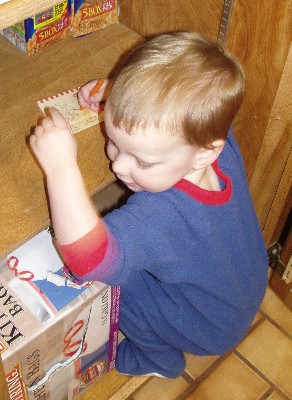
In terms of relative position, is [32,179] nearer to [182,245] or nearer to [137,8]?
[182,245]

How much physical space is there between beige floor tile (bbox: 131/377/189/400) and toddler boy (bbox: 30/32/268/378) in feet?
1.42

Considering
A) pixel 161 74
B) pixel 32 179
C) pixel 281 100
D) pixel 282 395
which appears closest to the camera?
pixel 161 74

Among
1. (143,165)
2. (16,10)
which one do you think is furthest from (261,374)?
(16,10)

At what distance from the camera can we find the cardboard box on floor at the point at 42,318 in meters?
0.99

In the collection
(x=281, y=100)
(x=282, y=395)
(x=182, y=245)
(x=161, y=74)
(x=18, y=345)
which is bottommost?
(x=282, y=395)

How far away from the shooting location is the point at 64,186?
850 mm

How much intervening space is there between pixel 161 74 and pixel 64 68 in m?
0.37

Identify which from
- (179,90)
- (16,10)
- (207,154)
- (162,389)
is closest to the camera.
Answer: (16,10)

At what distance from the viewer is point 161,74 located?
824 mm

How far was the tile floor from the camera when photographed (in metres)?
1.44

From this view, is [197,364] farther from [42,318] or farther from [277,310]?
[42,318]

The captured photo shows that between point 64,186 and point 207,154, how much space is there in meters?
0.24

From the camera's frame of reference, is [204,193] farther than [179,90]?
Yes

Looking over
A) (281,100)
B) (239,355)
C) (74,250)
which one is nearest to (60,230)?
(74,250)
